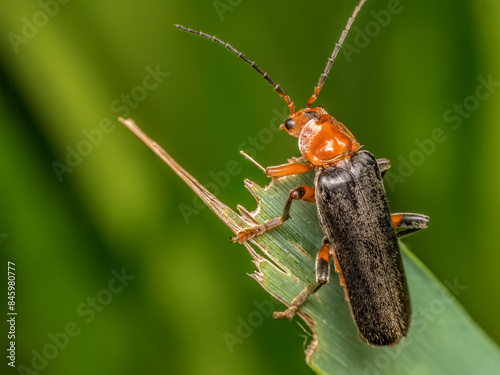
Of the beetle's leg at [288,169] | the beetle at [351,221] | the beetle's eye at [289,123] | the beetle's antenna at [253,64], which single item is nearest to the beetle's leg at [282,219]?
the beetle at [351,221]

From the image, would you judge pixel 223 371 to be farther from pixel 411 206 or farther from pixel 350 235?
pixel 411 206

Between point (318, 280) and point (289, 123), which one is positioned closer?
point (318, 280)

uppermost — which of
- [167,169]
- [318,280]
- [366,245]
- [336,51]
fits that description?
[336,51]

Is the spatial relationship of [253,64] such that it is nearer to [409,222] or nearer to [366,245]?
[366,245]

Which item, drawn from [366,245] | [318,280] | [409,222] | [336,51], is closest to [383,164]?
[409,222]

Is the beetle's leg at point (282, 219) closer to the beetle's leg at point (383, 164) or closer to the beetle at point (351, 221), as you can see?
the beetle at point (351, 221)

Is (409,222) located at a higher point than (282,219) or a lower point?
higher

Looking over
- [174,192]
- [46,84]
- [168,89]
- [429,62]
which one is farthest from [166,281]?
[429,62]

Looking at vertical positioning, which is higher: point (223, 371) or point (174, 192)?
point (174, 192)
